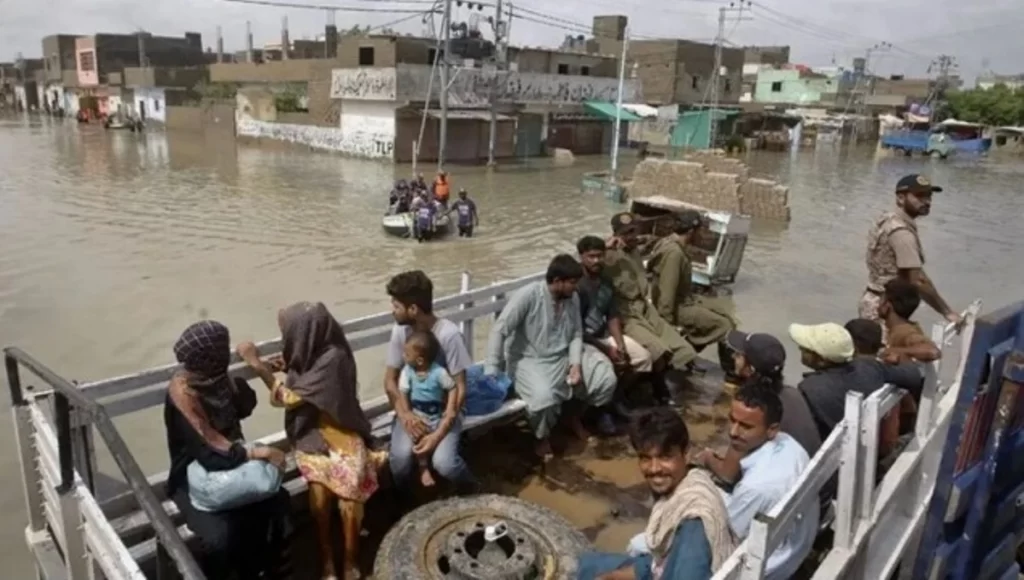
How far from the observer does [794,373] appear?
8469 mm

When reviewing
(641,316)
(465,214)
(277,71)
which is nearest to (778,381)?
(641,316)

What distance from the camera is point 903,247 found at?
511 cm

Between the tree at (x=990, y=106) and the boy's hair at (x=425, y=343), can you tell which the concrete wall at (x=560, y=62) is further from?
the tree at (x=990, y=106)

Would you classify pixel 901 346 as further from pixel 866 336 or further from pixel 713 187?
pixel 713 187

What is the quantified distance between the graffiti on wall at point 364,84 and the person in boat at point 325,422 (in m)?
31.0

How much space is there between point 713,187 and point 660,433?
59.5 ft

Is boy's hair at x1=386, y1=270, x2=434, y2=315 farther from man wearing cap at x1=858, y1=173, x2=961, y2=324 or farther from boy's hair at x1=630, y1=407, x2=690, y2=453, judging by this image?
man wearing cap at x1=858, y1=173, x2=961, y2=324

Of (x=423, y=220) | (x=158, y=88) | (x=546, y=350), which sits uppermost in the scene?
(x=158, y=88)

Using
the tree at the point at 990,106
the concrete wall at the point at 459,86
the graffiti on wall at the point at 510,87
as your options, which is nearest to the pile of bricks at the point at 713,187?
the graffiti on wall at the point at 510,87

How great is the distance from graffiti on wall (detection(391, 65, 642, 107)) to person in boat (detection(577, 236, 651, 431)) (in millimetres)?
28537

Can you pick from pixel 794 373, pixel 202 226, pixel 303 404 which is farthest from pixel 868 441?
pixel 202 226

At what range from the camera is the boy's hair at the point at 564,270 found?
186 inches

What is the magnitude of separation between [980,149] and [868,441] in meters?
58.9

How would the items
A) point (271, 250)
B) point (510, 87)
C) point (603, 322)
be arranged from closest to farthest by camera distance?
point (603, 322)
point (271, 250)
point (510, 87)
